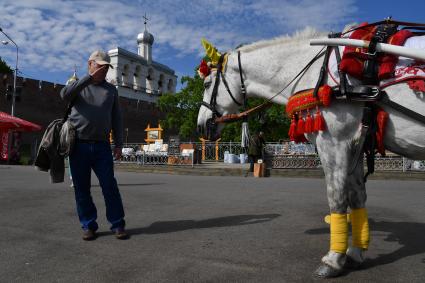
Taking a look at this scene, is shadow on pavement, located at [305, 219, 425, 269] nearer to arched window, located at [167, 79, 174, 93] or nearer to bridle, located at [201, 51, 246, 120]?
bridle, located at [201, 51, 246, 120]

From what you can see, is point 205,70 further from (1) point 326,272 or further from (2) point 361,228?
(1) point 326,272

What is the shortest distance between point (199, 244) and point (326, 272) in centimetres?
140

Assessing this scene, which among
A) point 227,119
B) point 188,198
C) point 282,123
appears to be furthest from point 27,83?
point 227,119

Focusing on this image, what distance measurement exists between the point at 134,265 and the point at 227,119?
1681 millimetres

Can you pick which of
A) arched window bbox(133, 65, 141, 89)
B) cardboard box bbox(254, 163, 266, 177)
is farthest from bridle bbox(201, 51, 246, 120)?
arched window bbox(133, 65, 141, 89)

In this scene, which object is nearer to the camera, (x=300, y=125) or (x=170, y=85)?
(x=300, y=125)

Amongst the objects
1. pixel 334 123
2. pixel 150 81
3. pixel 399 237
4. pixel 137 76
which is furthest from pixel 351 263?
pixel 150 81

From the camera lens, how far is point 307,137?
11.4 ft

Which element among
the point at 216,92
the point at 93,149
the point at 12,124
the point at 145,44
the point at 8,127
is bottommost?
the point at 93,149

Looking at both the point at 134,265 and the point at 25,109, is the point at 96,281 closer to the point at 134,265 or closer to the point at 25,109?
the point at 134,265

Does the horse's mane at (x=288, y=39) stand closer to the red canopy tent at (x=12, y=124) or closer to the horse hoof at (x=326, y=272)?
the horse hoof at (x=326, y=272)

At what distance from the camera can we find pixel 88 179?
4586 mm

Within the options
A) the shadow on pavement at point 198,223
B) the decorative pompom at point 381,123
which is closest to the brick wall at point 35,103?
the shadow on pavement at point 198,223

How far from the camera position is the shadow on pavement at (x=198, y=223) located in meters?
4.89
